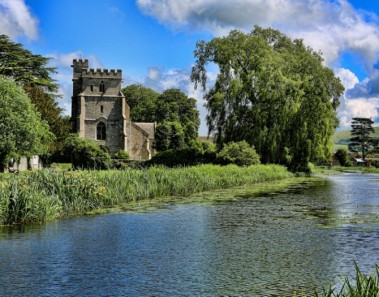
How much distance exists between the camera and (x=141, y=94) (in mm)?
91438

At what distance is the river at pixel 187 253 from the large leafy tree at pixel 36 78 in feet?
90.3

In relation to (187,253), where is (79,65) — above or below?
above

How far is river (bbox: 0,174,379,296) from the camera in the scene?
28.4 feet

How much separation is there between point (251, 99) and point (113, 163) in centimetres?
1876

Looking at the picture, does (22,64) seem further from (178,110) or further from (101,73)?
(178,110)

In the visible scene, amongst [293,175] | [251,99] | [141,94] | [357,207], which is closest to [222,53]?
[251,99]

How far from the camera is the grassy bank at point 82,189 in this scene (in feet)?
50.1

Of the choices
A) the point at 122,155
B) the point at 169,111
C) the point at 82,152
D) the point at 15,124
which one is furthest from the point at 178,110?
the point at 15,124

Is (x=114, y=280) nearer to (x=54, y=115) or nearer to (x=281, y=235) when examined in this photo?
(x=281, y=235)

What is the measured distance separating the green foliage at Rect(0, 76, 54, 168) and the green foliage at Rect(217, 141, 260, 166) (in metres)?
14.2

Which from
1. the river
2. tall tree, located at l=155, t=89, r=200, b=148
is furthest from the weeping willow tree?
tall tree, located at l=155, t=89, r=200, b=148

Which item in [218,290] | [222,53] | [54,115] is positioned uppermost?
[222,53]

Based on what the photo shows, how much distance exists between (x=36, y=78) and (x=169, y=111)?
37.7 m

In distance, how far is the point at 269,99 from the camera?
137 feet
